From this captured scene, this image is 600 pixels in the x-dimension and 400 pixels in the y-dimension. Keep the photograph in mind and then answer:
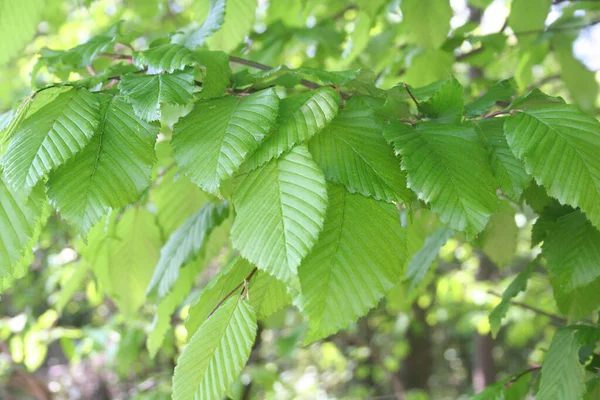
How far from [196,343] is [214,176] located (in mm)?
153

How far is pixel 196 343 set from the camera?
481 mm

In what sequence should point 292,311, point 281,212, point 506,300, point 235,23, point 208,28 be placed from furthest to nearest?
1. point 292,311
2. point 235,23
3. point 506,300
4. point 208,28
5. point 281,212

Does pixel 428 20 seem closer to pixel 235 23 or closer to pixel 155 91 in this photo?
pixel 235 23

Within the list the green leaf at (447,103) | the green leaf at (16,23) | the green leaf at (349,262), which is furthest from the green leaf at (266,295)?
the green leaf at (16,23)

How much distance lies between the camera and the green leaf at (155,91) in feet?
1.60

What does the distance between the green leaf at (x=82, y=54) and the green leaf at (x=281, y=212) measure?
356 mm

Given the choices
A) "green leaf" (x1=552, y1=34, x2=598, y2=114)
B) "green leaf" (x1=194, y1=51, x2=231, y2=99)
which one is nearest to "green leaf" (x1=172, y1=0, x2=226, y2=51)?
"green leaf" (x1=194, y1=51, x2=231, y2=99)

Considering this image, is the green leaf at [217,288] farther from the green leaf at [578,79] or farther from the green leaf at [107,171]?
the green leaf at [578,79]

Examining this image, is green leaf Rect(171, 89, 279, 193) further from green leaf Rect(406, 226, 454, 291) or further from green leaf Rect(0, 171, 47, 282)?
green leaf Rect(406, 226, 454, 291)

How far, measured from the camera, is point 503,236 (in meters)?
0.98

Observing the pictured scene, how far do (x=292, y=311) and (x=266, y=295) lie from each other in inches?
151

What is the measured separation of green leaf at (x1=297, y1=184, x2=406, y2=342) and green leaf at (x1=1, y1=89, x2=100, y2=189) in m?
0.23

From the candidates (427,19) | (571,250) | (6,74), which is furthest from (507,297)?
(6,74)

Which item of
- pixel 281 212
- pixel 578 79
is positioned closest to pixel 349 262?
pixel 281 212
